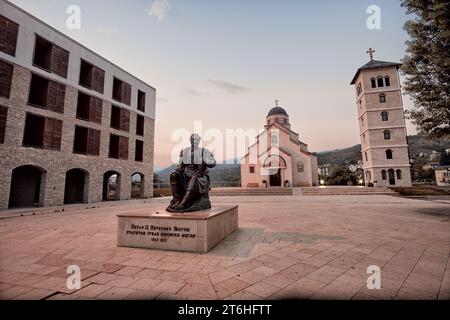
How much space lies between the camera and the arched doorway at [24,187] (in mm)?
16047

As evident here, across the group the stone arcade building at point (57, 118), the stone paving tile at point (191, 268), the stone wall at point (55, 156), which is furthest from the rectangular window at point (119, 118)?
the stone paving tile at point (191, 268)

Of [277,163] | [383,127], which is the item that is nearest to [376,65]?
[383,127]

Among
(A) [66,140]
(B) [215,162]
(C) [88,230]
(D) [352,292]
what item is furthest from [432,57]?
(A) [66,140]

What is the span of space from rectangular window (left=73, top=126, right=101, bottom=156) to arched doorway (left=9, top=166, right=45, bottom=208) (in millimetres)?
3309

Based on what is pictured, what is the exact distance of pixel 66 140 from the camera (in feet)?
53.9

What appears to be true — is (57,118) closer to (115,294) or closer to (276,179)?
(115,294)

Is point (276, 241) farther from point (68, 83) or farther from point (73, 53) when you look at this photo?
point (73, 53)

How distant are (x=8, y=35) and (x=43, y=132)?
633 cm

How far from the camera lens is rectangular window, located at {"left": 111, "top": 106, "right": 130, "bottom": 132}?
21.5 meters

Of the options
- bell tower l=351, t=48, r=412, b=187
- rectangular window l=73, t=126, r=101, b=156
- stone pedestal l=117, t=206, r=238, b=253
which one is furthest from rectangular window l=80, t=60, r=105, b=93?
bell tower l=351, t=48, r=412, b=187

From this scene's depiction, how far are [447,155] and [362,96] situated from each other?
258 ft

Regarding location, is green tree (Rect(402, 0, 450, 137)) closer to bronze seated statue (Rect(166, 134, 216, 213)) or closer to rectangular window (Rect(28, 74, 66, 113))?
bronze seated statue (Rect(166, 134, 216, 213))

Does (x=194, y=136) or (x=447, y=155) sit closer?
(x=194, y=136)
